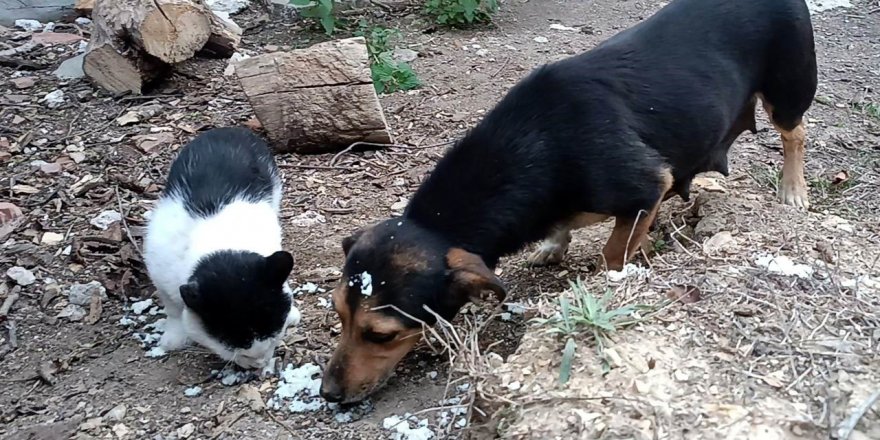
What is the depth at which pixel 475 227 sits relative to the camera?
180 inches

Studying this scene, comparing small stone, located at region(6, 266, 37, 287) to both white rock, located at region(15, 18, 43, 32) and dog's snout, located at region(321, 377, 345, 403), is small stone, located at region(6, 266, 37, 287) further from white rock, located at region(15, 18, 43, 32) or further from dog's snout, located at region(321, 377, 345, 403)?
white rock, located at region(15, 18, 43, 32)

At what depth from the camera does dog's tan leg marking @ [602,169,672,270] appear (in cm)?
502

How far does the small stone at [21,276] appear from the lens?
215 inches

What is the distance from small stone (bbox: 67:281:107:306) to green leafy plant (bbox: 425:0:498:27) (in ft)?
16.5

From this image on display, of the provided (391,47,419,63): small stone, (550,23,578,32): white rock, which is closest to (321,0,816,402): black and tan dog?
(391,47,419,63): small stone

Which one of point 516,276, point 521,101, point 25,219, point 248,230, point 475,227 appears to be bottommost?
point 25,219

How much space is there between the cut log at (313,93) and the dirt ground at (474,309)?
26cm

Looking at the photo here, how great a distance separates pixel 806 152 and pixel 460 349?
4.38 meters

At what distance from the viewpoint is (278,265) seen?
4.41 meters

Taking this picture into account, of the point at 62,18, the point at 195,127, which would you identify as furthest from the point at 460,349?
the point at 62,18

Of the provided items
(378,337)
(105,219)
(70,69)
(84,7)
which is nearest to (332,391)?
(378,337)

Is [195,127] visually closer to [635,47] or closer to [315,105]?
[315,105]

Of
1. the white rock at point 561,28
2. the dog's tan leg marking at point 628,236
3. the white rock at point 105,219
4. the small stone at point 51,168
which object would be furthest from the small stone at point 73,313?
the white rock at point 561,28

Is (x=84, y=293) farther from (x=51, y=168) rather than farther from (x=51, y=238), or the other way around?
(x=51, y=168)
